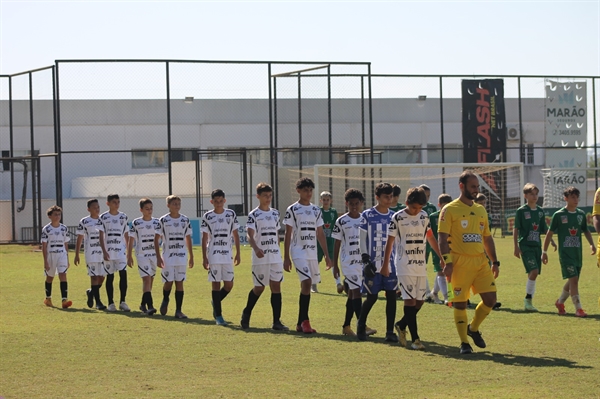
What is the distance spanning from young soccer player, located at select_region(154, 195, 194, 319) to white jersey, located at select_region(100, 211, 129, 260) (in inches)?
53.5

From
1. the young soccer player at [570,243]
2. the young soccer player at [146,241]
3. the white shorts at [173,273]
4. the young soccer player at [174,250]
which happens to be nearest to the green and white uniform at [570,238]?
the young soccer player at [570,243]

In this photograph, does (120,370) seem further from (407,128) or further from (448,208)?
(407,128)

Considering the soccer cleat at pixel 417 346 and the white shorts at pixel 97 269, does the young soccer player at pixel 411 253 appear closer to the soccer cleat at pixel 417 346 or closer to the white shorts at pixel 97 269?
the soccer cleat at pixel 417 346

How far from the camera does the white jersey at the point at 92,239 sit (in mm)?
14891

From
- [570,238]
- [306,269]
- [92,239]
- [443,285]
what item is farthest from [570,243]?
[92,239]

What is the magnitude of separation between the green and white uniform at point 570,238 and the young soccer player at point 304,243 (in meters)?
3.64

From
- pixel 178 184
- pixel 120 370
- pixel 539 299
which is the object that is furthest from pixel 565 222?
pixel 178 184

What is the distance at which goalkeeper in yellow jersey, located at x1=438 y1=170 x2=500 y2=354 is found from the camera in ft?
30.5

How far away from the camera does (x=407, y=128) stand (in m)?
53.3

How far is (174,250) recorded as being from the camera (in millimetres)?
13422

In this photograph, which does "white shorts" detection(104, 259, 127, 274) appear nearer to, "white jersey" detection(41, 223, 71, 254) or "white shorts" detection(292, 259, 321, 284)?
"white jersey" detection(41, 223, 71, 254)

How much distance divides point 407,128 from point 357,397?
153 ft

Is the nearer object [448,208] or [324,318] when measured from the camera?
[448,208]

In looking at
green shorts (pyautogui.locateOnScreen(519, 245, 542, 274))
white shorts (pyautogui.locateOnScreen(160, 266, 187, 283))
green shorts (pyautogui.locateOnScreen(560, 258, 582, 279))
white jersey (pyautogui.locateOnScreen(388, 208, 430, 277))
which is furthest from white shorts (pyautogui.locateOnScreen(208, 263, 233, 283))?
green shorts (pyautogui.locateOnScreen(560, 258, 582, 279))
